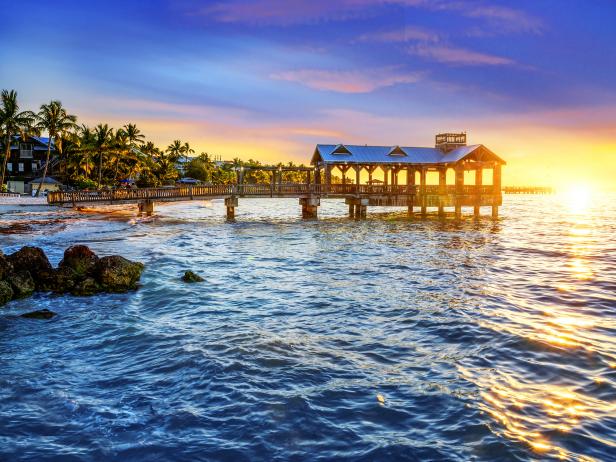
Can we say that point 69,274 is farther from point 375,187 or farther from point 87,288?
point 375,187

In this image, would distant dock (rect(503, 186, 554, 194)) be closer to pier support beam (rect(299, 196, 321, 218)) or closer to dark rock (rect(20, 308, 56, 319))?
pier support beam (rect(299, 196, 321, 218))

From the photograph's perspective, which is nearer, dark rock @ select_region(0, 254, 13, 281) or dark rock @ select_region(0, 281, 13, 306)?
dark rock @ select_region(0, 281, 13, 306)

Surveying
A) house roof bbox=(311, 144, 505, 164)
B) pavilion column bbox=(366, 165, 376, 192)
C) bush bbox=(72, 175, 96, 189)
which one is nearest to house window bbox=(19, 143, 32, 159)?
bush bbox=(72, 175, 96, 189)

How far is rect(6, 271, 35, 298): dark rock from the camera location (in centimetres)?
1343

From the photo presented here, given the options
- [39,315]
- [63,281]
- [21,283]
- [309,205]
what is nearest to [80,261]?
[63,281]

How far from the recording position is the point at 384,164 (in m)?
47.4

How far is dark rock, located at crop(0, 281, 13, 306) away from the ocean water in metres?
0.31

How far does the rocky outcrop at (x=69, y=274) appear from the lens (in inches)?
542

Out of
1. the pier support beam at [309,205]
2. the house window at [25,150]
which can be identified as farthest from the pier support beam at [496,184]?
→ the house window at [25,150]

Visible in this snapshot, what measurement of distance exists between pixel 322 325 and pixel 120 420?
5.61 meters

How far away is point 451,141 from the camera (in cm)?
5156

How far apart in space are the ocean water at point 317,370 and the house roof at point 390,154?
2949cm

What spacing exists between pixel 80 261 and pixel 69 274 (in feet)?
2.61

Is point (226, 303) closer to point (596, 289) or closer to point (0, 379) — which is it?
point (0, 379)
